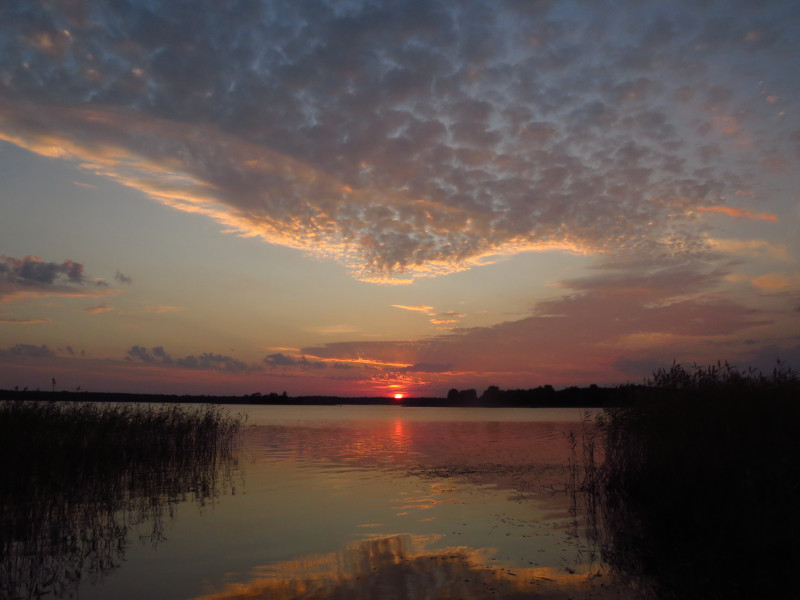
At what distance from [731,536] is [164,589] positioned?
11.3 metres

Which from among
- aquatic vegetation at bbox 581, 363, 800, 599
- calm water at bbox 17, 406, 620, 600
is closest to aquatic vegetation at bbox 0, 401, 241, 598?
calm water at bbox 17, 406, 620, 600

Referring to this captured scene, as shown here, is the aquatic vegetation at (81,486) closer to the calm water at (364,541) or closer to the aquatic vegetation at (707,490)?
the calm water at (364,541)

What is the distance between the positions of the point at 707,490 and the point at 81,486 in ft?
64.2

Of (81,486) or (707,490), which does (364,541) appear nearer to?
(707,490)

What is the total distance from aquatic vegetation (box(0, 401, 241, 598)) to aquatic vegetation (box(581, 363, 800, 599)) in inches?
463

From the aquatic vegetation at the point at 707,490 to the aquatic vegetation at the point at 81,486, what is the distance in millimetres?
11773

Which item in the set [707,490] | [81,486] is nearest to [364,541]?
[707,490]

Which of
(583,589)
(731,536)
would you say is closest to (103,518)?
(583,589)

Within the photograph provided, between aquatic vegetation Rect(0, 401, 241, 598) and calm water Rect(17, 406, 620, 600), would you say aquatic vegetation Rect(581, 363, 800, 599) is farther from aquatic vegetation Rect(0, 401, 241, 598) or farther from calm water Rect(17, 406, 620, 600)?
aquatic vegetation Rect(0, 401, 241, 598)

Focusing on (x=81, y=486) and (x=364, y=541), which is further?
(x=81, y=486)

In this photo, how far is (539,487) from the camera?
68.3 ft

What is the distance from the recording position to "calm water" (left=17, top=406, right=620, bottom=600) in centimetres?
1012

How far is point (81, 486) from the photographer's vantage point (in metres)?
18.6

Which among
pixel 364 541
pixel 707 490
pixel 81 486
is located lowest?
pixel 364 541
